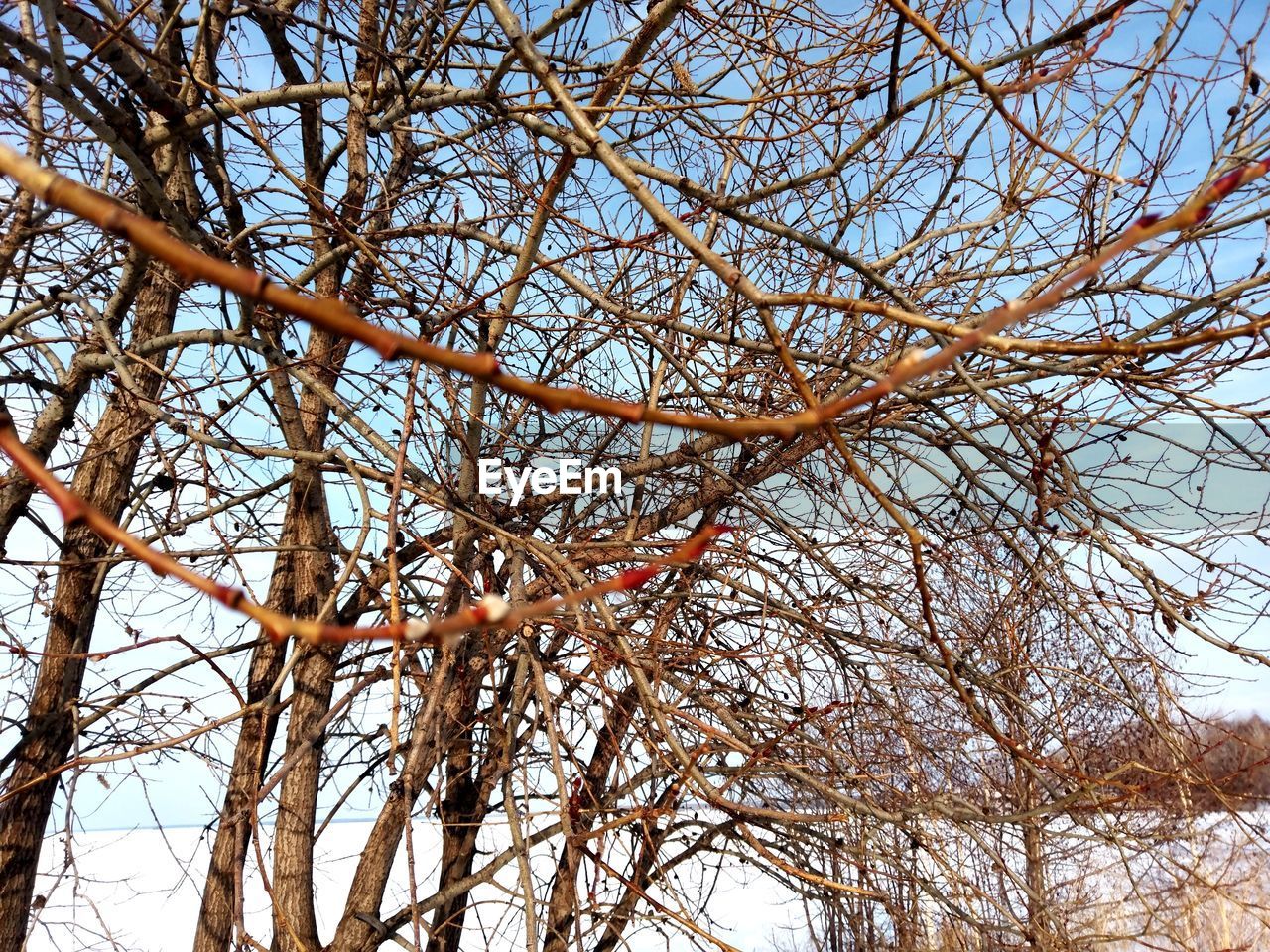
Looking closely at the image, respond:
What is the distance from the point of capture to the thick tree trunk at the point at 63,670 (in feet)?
12.5

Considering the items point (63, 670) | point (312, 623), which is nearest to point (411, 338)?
point (312, 623)

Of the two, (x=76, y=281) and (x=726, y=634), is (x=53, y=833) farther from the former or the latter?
(x=726, y=634)

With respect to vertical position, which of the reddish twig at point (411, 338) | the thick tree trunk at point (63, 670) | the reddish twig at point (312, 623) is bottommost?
the reddish twig at point (312, 623)

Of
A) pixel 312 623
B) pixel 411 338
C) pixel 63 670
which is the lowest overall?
pixel 312 623

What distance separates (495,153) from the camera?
403 cm

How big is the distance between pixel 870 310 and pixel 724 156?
11.1 feet

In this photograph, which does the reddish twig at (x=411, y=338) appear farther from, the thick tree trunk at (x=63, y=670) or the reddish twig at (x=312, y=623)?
the thick tree trunk at (x=63, y=670)

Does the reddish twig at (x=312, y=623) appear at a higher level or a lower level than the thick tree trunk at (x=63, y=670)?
lower

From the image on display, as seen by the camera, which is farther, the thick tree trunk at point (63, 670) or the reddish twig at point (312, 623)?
the thick tree trunk at point (63, 670)

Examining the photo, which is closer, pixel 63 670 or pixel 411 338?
pixel 411 338

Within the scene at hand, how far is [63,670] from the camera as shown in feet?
13.1

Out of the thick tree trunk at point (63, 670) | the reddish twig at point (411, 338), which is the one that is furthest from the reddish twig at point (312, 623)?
the thick tree trunk at point (63, 670)

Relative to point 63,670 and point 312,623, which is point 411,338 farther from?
point 63,670

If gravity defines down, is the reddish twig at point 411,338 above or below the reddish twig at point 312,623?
above
